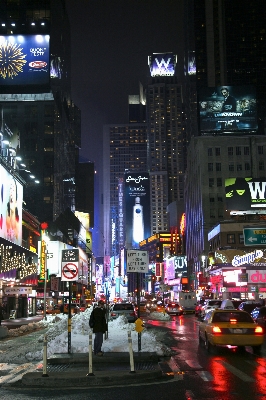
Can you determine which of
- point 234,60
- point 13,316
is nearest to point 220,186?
point 13,316

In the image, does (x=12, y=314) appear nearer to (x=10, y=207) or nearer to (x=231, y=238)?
(x=10, y=207)

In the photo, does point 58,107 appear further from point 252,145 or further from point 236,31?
point 236,31

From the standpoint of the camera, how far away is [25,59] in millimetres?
115625

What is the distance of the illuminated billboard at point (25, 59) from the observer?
372 ft

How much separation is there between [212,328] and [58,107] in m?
131

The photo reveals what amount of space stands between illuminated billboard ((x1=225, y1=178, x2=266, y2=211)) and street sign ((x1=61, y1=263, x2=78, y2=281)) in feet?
216

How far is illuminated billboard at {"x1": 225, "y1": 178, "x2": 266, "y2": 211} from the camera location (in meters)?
82.7

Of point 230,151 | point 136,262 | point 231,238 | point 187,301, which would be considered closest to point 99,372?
point 136,262

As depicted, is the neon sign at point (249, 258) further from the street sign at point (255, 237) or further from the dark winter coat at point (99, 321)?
the dark winter coat at point (99, 321)

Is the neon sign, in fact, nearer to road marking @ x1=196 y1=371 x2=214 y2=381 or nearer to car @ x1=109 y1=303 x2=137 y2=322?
car @ x1=109 y1=303 x2=137 y2=322

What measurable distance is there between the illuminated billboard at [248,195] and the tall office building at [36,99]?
54243 mm

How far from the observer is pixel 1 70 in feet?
384

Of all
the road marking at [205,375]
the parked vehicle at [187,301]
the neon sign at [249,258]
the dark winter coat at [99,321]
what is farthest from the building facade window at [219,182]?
the road marking at [205,375]

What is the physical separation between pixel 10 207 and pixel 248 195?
144ft
